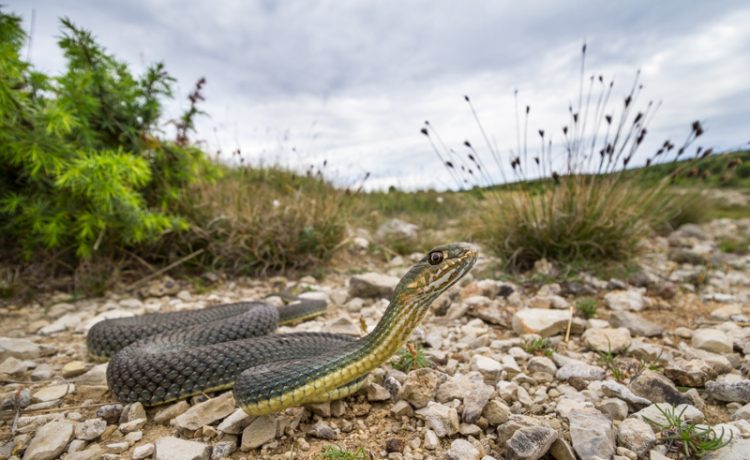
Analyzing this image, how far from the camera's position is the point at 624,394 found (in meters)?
3.03

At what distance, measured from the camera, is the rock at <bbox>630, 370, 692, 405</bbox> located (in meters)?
3.00

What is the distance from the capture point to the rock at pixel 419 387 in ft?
9.87

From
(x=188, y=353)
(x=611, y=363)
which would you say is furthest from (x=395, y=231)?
(x=188, y=353)

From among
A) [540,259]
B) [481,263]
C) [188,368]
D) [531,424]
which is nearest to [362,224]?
[481,263]

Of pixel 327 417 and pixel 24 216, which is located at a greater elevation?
pixel 24 216

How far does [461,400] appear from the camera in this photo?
307cm

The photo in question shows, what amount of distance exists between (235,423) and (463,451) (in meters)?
1.58

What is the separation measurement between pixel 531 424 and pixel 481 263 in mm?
5067

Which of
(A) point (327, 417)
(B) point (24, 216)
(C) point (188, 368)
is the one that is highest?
(B) point (24, 216)

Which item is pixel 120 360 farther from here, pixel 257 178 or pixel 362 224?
pixel 257 178

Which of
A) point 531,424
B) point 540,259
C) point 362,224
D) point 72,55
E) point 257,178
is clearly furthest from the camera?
point 257,178

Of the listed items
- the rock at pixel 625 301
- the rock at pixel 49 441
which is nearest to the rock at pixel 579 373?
the rock at pixel 625 301

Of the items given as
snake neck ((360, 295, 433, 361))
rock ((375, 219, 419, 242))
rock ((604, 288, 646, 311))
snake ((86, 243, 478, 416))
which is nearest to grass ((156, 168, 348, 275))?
rock ((375, 219, 419, 242))

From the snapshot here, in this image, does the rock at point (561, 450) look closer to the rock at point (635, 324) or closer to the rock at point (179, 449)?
the rock at point (179, 449)
